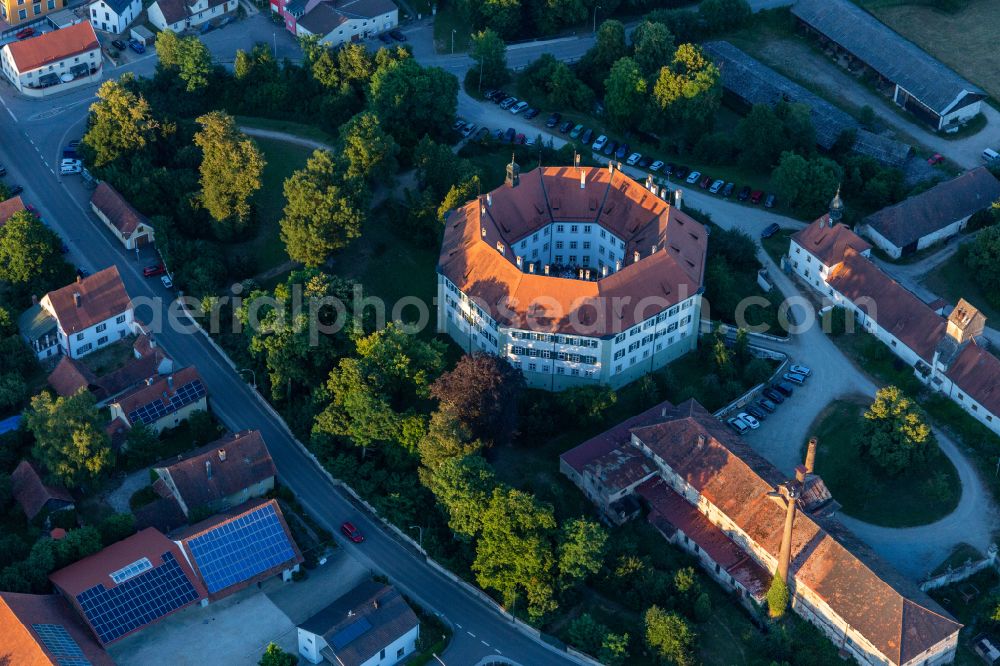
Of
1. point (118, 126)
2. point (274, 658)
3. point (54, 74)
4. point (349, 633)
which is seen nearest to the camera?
point (274, 658)

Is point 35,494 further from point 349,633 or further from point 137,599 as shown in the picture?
point 349,633

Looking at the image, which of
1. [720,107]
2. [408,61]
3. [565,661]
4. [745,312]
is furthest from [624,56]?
[565,661]

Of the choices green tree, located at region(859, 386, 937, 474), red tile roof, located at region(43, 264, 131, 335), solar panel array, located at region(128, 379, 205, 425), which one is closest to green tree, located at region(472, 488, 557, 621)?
green tree, located at region(859, 386, 937, 474)

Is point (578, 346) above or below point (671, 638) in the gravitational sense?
above

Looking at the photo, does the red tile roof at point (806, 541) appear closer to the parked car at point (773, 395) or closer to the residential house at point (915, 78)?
the parked car at point (773, 395)

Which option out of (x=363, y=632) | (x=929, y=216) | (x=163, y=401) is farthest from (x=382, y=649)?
(x=929, y=216)

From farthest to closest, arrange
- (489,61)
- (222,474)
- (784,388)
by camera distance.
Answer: (489,61) < (784,388) < (222,474)

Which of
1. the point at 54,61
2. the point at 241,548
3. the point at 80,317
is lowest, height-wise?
the point at 241,548

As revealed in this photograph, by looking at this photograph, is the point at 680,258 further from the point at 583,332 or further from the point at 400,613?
the point at 400,613
